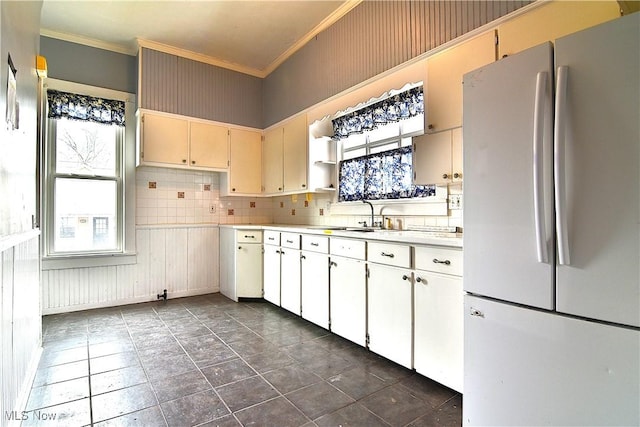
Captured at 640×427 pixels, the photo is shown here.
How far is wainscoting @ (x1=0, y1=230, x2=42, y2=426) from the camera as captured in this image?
1.42m

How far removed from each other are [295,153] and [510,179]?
269 centimetres

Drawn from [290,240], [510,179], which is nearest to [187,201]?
[290,240]

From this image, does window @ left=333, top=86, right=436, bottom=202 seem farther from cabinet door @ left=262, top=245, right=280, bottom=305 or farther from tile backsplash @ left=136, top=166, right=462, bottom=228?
cabinet door @ left=262, top=245, right=280, bottom=305

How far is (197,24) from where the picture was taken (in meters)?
3.36

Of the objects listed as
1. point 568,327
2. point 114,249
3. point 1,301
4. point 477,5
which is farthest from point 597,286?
point 114,249

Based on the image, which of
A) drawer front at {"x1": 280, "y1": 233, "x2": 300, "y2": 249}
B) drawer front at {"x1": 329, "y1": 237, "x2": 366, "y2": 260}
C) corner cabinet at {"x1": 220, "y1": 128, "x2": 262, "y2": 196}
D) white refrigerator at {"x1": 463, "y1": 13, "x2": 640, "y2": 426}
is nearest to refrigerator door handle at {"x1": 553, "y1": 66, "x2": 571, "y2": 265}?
white refrigerator at {"x1": 463, "y1": 13, "x2": 640, "y2": 426}

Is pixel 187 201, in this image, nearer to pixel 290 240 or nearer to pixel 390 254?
pixel 290 240

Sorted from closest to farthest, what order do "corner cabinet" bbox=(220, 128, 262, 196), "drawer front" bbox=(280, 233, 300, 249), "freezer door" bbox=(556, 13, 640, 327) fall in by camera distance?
1. "freezer door" bbox=(556, 13, 640, 327)
2. "drawer front" bbox=(280, 233, 300, 249)
3. "corner cabinet" bbox=(220, 128, 262, 196)

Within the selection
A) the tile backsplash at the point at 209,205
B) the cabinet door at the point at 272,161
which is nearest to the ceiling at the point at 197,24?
the cabinet door at the point at 272,161

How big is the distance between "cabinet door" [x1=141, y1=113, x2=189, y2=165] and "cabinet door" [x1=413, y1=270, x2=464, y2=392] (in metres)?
3.09

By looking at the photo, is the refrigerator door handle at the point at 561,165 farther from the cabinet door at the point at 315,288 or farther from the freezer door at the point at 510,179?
the cabinet door at the point at 315,288

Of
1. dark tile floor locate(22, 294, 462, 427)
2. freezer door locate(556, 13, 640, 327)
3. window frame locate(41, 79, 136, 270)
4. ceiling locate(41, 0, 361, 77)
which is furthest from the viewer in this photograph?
window frame locate(41, 79, 136, 270)

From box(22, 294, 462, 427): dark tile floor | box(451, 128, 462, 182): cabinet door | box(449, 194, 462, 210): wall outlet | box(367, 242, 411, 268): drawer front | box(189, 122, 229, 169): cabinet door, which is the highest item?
box(189, 122, 229, 169): cabinet door

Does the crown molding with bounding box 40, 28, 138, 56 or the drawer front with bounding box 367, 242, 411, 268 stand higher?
the crown molding with bounding box 40, 28, 138, 56
